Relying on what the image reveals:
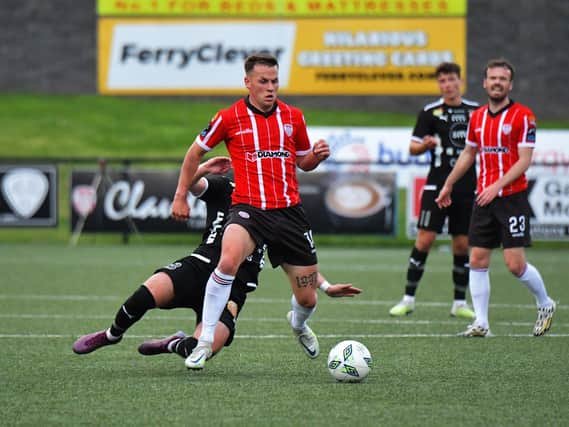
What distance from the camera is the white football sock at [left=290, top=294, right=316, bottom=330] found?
296 inches

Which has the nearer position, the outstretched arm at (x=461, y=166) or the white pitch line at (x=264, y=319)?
the outstretched arm at (x=461, y=166)

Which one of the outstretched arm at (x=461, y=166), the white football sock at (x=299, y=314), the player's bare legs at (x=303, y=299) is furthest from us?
the outstretched arm at (x=461, y=166)

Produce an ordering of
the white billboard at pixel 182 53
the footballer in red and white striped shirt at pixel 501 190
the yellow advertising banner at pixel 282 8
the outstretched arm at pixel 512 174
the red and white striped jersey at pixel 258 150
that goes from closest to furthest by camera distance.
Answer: the red and white striped jersey at pixel 258 150 → the outstretched arm at pixel 512 174 → the footballer in red and white striped shirt at pixel 501 190 → the yellow advertising banner at pixel 282 8 → the white billboard at pixel 182 53

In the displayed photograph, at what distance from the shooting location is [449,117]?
1078 cm

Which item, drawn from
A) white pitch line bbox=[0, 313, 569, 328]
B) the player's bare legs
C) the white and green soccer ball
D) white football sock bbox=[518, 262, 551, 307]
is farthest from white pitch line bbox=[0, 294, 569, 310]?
the white and green soccer ball

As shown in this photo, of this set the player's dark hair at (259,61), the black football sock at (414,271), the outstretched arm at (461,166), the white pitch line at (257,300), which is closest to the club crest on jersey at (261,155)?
the player's dark hair at (259,61)

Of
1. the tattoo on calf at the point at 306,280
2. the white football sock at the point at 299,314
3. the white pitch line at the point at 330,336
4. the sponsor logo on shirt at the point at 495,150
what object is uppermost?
the sponsor logo on shirt at the point at 495,150

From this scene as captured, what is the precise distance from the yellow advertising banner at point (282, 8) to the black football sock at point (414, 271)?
18555 millimetres

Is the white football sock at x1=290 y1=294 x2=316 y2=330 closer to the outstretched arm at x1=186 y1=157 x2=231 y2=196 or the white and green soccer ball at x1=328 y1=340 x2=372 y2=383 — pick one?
the white and green soccer ball at x1=328 y1=340 x2=372 y2=383

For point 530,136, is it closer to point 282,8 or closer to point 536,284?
point 536,284

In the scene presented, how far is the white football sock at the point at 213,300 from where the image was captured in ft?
23.0

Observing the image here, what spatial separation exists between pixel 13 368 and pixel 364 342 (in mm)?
2620

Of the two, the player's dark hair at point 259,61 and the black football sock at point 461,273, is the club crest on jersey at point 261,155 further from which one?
the black football sock at point 461,273

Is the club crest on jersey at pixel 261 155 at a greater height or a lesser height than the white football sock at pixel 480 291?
greater
